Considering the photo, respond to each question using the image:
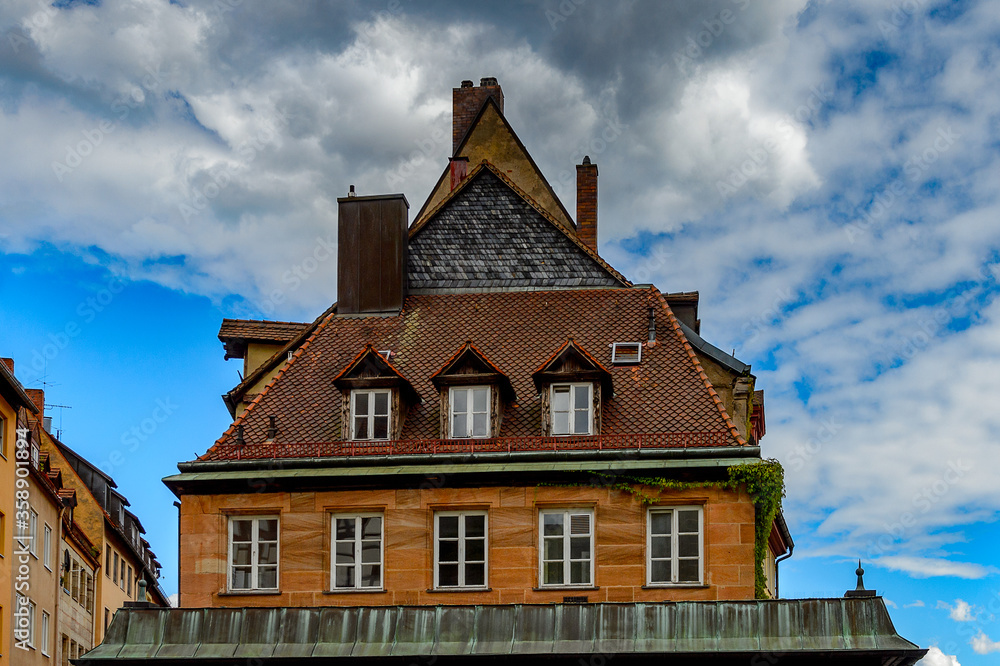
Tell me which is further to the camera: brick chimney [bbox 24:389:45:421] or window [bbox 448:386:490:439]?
brick chimney [bbox 24:389:45:421]

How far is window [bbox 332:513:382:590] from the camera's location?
103 feet

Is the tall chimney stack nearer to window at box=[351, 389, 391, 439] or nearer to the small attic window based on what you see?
window at box=[351, 389, 391, 439]

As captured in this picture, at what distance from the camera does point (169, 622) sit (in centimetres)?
2950

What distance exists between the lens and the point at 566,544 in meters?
31.2

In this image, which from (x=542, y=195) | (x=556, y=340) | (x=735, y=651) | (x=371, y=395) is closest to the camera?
(x=735, y=651)

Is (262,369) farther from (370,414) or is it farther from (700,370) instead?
(700,370)

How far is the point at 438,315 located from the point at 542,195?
873 cm

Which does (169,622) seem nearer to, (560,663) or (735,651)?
(560,663)

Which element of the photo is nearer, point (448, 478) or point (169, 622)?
point (169, 622)

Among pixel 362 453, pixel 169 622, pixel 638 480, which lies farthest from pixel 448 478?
pixel 169 622

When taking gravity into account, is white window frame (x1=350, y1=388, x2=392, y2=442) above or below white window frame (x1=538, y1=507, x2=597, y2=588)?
above

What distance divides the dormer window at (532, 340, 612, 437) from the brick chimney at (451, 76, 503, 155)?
14.9m

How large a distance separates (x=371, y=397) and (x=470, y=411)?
7.45 ft

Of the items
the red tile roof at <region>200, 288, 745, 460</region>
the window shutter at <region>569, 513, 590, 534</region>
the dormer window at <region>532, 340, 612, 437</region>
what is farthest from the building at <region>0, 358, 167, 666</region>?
the window shutter at <region>569, 513, 590, 534</region>
